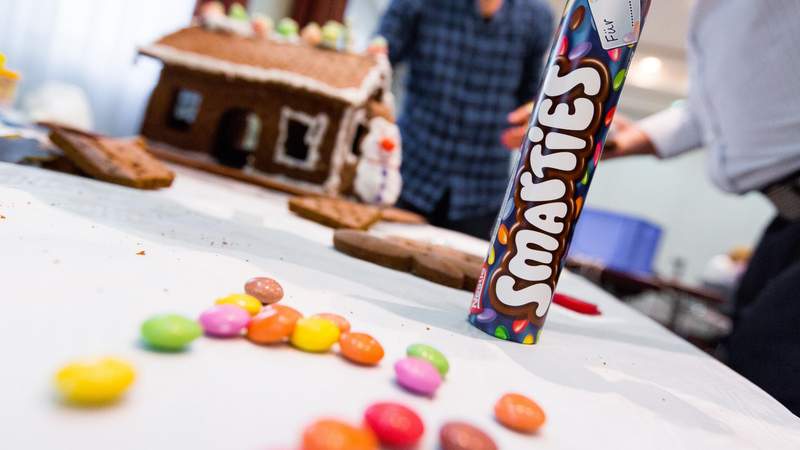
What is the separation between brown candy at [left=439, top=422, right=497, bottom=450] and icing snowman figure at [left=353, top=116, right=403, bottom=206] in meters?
1.06

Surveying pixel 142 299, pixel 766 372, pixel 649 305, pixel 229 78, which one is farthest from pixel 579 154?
pixel 649 305

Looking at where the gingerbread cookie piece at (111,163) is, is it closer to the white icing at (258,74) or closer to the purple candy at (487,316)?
the white icing at (258,74)

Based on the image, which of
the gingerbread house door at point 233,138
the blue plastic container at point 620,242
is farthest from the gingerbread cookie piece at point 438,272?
the blue plastic container at point 620,242

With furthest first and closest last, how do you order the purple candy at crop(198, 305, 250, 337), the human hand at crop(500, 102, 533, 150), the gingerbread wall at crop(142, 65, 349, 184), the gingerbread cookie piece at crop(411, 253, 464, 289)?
the gingerbread wall at crop(142, 65, 349, 184)
the human hand at crop(500, 102, 533, 150)
the gingerbread cookie piece at crop(411, 253, 464, 289)
the purple candy at crop(198, 305, 250, 337)

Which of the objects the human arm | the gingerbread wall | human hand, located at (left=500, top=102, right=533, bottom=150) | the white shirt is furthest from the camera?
the gingerbread wall

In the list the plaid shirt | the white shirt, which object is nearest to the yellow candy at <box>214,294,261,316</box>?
the white shirt

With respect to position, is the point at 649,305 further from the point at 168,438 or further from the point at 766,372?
the point at 168,438

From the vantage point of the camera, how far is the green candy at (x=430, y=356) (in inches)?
14.9

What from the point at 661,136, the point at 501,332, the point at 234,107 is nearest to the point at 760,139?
the point at 661,136

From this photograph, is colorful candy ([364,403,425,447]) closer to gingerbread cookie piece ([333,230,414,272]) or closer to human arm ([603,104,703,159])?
gingerbread cookie piece ([333,230,414,272])

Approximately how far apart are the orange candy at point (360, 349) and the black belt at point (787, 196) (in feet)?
2.80

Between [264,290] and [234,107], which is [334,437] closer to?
[264,290]

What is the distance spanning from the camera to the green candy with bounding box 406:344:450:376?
378mm

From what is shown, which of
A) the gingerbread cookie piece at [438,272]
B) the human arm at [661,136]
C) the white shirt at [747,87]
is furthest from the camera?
the human arm at [661,136]
